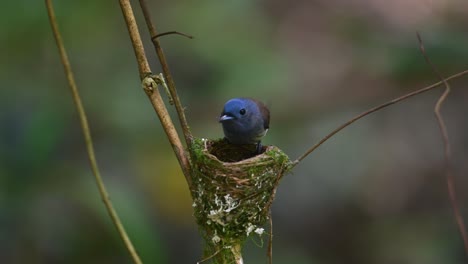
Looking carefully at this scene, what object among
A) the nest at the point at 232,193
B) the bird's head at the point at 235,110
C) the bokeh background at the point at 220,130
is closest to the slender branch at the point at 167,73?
the nest at the point at 232,193

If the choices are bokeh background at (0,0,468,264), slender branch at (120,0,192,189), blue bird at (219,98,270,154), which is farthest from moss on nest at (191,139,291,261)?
bokeh background at (0,0,468,264)

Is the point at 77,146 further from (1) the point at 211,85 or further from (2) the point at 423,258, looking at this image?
(2) the point at 423,258

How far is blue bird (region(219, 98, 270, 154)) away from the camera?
4.44 m

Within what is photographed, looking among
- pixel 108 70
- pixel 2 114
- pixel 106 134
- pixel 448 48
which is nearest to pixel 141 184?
pixel 106 134

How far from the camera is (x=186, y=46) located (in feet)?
24.8

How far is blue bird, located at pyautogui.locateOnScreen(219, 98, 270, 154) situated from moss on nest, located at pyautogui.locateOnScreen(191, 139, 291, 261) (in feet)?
2.88

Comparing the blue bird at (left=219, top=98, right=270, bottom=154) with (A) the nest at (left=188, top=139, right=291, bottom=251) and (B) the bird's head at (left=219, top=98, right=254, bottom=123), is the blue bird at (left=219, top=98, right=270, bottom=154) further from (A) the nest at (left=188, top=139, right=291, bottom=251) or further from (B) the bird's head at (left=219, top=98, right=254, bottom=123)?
(A) the nest at (left=188, top=139, right=291, bottom=251)

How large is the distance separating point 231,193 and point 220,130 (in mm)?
3740

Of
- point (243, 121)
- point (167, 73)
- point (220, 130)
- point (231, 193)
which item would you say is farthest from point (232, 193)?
point (220, 130)

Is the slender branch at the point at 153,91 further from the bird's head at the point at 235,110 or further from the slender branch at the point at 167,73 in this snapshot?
the bird's head at the point at 235,110

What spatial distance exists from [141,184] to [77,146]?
637 mm

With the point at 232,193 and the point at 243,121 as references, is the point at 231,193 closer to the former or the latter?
the point at 232,193

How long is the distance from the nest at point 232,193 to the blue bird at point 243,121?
0.88 metres

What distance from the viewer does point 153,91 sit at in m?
2.69
